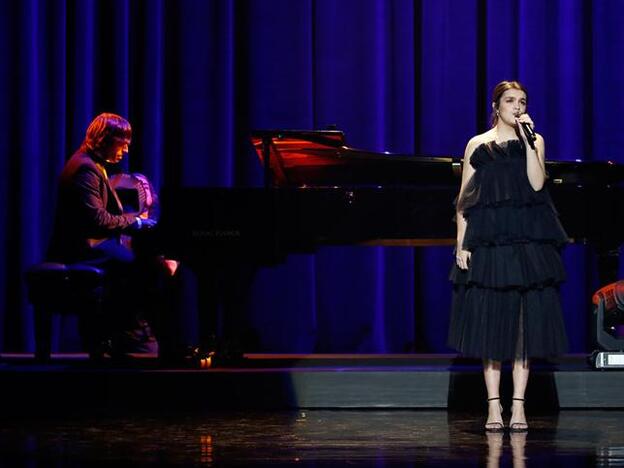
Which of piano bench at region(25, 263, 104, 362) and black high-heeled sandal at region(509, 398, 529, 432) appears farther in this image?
piano bench at region(25, 263, 104, 362)

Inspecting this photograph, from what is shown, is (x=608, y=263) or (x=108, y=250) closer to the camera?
(x=608, y=263)

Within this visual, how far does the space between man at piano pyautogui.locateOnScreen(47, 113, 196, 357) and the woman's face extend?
82.5 inches

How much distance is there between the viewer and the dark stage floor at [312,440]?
3.88 meters

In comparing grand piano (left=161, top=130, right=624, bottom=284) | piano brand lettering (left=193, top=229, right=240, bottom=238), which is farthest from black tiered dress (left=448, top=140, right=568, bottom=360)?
piano brand lettering (left=193, top=229, right=240, bottom=238)

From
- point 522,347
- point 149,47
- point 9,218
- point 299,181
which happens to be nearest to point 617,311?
point 522,347

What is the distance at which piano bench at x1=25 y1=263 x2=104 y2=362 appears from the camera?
578 cm

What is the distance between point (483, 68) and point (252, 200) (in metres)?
2.35

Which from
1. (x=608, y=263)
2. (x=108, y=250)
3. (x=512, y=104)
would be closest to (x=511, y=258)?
(x=512, y=104)

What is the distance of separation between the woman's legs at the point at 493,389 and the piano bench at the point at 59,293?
2.25 m

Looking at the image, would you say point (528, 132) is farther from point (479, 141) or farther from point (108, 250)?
point (108, 250)

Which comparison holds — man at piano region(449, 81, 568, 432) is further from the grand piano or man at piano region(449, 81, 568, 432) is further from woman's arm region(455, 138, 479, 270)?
the grand piano

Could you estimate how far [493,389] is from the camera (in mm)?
4465

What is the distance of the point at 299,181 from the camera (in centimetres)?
596

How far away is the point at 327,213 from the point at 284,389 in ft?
3.01
